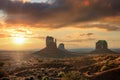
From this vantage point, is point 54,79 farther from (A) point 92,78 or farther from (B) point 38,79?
(A) point 92,78

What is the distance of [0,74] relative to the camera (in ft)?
546

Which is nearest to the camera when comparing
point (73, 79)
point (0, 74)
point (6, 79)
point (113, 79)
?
point (73, 79)

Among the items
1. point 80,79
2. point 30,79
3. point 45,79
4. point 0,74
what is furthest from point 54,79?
point 80,79

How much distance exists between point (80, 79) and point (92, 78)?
24440 millimetres

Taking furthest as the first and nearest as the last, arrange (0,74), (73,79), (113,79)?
(0,74), (113,79), (73,79)

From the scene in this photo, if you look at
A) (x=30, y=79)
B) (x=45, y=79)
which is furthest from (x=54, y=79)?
(x=30, y=79)

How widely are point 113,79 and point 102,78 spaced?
467 cm

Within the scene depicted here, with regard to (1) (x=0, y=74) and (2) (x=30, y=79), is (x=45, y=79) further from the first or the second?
(1) (x=0, y=74)

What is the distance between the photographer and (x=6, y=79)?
153250mm

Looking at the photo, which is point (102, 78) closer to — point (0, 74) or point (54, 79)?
point (54, 79)

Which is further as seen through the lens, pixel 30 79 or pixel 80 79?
pixel 30 79

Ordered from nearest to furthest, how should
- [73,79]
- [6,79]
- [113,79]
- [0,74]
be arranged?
1. [73,79]
2. [113,79]
3. [6,79]
4. [0,74]

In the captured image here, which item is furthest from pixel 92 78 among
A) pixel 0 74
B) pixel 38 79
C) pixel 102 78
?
pixel 0 74

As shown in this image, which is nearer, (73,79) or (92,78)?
(73,79)
